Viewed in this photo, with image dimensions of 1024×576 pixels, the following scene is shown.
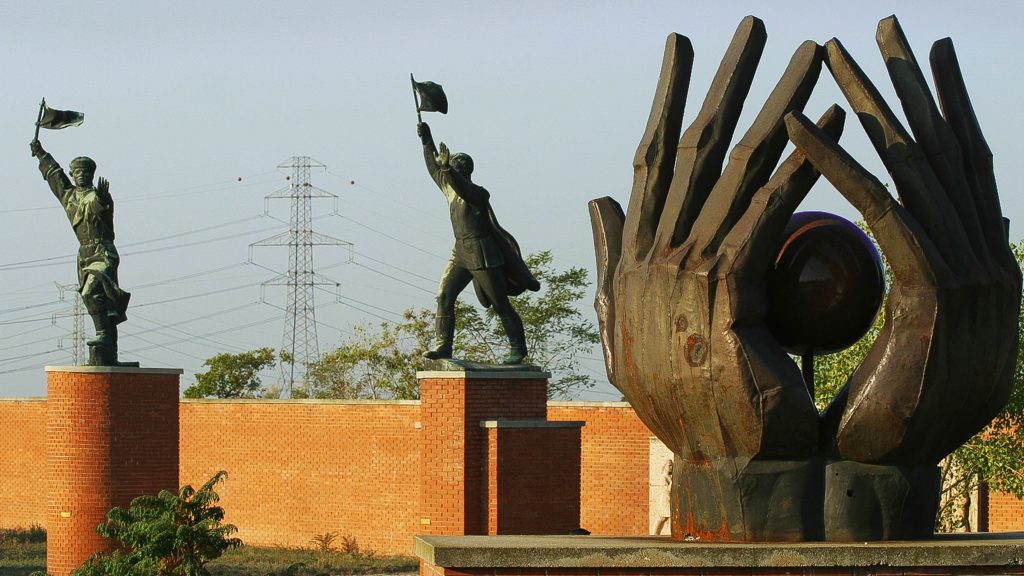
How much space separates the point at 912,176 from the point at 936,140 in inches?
13.9

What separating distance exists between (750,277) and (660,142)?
1223 millimetres

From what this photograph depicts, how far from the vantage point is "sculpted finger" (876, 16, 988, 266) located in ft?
30.0

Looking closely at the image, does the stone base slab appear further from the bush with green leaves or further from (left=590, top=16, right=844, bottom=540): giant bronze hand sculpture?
the bush with green leaves

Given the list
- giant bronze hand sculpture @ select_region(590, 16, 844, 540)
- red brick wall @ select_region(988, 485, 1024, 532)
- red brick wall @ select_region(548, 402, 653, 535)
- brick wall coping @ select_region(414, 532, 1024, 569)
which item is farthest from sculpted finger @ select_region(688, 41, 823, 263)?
red brick wall @ select_region(548, 402, 653, 535)

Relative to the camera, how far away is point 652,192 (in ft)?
31.7

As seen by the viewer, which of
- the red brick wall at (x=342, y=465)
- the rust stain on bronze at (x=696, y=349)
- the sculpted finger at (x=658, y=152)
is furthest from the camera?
the red brick wall at (x=342, y=465)

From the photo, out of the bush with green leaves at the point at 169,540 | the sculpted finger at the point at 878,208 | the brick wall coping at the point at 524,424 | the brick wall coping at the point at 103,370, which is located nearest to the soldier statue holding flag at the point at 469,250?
the brick wall coping at the point at 524,424

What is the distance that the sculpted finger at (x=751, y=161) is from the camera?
905 cm

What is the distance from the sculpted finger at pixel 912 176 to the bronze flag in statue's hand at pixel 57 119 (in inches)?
527

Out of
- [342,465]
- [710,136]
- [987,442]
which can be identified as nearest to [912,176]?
[710,136]

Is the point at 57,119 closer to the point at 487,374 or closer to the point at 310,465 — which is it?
the point at 487,374

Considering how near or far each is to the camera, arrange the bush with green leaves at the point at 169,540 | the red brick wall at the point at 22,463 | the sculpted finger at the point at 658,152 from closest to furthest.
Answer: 1. the sculpted finger at the point at 658,152
2. the bush with green leaves at the point at 169,540
3. the red brick wall at the point at 22,463

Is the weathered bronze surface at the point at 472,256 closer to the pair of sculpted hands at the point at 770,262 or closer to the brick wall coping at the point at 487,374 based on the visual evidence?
the brick wall coping at the point at 487,374

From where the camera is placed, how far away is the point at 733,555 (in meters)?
8.47
